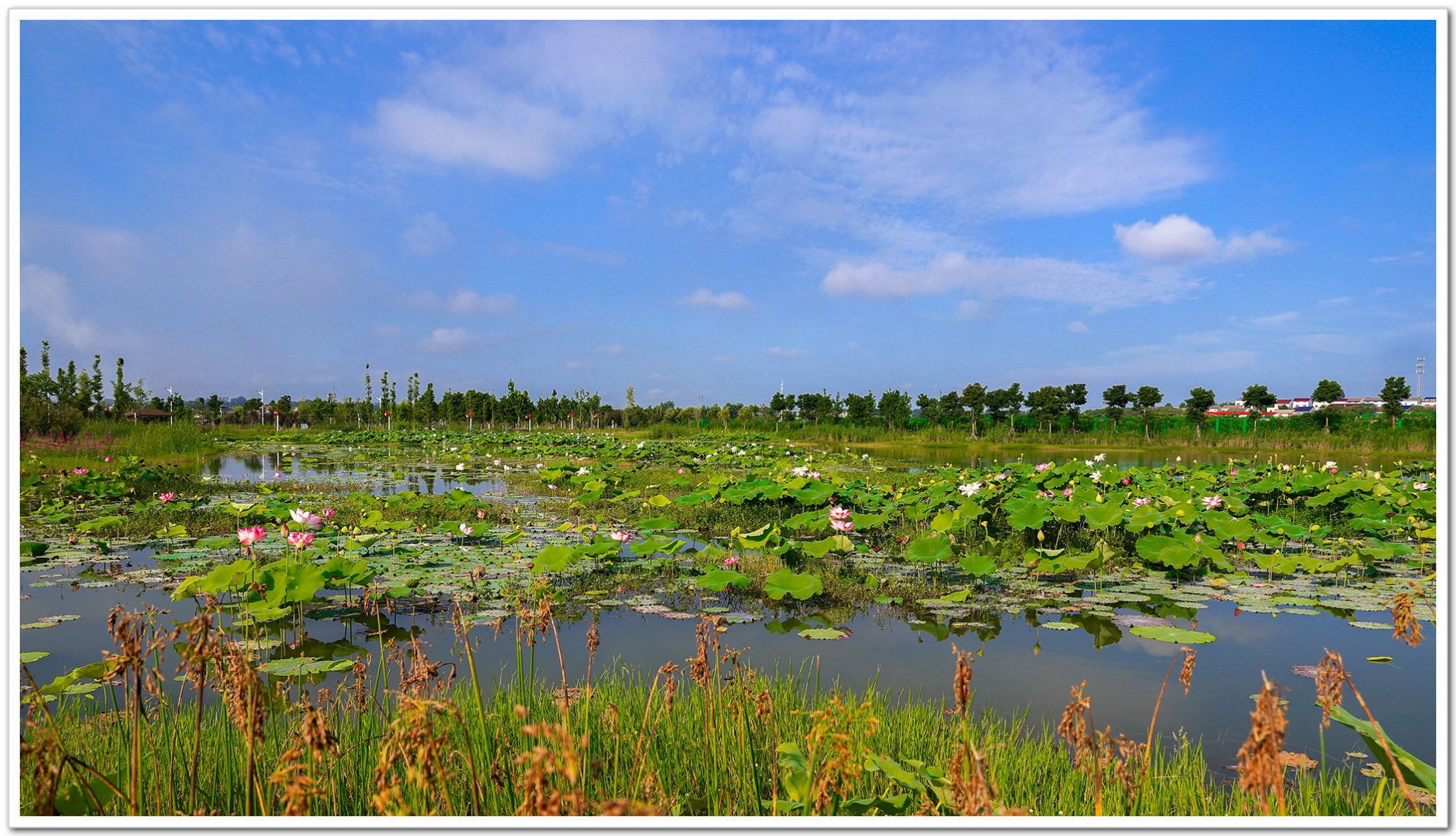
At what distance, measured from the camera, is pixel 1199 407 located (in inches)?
1099

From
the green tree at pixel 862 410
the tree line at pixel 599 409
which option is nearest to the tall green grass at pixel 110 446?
the tree line at pixel 599 409

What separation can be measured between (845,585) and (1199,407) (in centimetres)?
2893

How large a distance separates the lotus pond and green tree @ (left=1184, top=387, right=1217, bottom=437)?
808 inches

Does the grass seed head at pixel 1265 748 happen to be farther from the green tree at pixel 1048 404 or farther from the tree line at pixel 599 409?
the green tree at pixel 1048 404

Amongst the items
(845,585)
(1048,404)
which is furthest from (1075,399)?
(845,585)

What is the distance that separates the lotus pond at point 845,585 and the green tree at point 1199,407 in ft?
67.3

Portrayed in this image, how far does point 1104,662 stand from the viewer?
3842 mm

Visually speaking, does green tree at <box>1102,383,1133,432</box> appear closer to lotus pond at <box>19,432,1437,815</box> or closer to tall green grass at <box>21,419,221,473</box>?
lotus pond at <box>19,432,1437,815</box>

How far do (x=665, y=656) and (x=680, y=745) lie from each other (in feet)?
5.27

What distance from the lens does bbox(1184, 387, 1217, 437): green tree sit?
27391 mm

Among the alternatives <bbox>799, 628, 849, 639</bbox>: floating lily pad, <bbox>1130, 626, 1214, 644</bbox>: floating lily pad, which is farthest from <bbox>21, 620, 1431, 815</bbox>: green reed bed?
<bbox>1130, 626, 1214, 644</bbox>: floating lily pad

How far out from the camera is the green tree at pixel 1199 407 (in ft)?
89.9

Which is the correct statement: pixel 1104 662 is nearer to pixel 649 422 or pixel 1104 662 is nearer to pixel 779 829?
pixel 779 829
